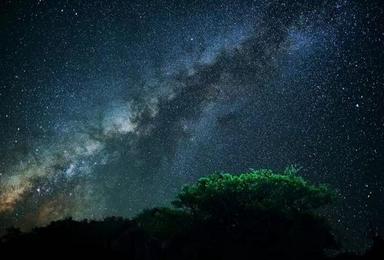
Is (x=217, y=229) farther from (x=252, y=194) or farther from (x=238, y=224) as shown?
(x=252, y=194)

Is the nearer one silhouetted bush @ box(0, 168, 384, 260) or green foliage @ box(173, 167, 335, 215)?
silhouetted bush @ box(0, 168, 384, 260)

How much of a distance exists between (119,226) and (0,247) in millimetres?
5591

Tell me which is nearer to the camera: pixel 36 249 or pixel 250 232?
pixel 36 249

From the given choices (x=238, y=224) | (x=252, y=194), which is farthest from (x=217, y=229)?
(x=252, y=194)

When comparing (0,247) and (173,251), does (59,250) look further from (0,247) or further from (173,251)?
(173,251)

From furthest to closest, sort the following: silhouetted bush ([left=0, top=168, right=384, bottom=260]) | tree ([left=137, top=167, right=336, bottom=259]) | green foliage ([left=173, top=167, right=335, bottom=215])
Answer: green foliage ([left=173, top=167, right=335, bottom=215])
tree ([left=137, top=167, right=336, bottom=259])
silhouetted bush ([left=0, top=168, right=384, bottom=260])

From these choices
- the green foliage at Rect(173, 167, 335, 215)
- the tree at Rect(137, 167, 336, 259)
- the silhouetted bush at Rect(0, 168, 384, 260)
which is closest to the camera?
the silhouetted bush at Rect(0, 168, 384, 260)

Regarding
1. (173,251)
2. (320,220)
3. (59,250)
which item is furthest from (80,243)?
(320,220)

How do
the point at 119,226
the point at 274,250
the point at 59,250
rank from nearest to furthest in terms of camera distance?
the point at 59,250 → the point at 119,226 → the point at 274,250

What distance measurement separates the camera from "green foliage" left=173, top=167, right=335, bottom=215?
26.0 meters

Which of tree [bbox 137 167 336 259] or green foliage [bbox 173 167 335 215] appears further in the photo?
green foliage [bbox 173 167 335 215]

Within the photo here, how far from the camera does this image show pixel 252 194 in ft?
88.8

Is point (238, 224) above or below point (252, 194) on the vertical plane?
below

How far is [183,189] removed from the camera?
92.0 feet
